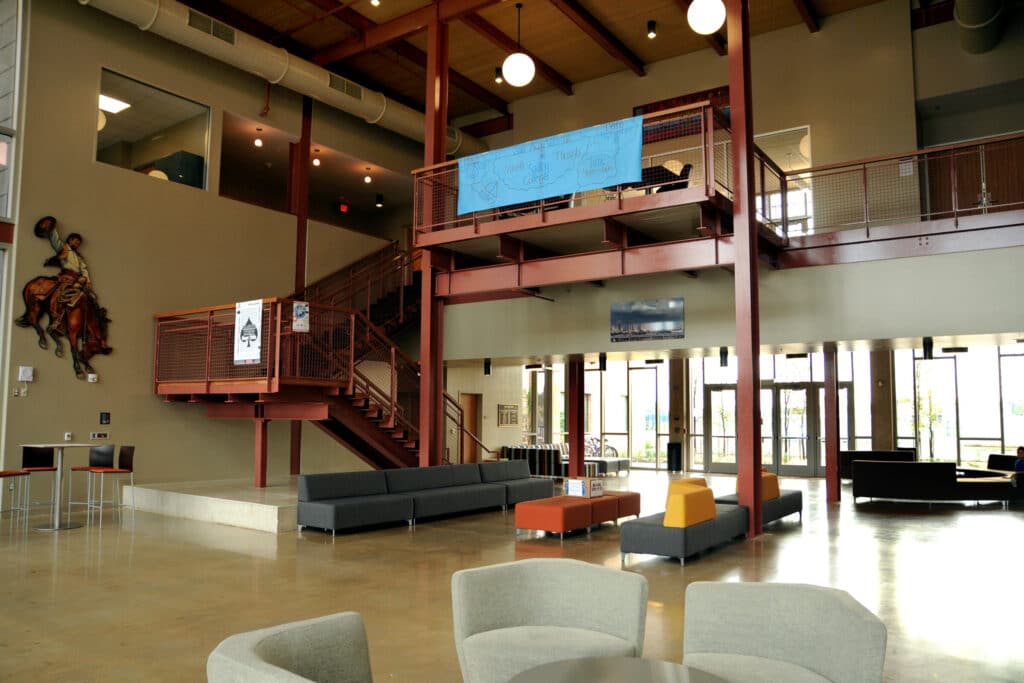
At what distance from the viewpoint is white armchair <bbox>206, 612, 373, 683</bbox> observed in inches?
87.3

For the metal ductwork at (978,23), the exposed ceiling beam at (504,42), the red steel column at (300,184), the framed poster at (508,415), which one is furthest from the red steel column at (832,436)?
the red steel column at (300,184)

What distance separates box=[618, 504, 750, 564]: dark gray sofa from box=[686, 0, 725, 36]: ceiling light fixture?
6.28m

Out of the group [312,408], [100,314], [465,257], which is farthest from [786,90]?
[100,314]

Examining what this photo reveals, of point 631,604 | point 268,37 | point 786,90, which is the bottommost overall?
point 631,604

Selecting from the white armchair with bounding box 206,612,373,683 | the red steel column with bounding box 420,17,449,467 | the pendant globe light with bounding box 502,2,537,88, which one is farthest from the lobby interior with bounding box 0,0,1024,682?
the pendant globe light with bounding box 502,2,537,88

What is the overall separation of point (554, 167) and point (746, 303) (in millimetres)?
3288

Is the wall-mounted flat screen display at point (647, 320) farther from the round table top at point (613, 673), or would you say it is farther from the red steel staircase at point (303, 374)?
the round table top at point (613, 673)

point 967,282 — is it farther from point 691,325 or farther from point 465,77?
point 465,77

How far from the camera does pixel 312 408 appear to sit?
1175 centimetres

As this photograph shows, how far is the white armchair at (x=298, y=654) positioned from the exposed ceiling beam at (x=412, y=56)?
508 inches

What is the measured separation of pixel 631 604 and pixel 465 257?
10312 millimetres

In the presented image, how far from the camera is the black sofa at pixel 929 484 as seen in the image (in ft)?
43.0

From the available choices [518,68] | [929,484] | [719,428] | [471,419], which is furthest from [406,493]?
[719,428]

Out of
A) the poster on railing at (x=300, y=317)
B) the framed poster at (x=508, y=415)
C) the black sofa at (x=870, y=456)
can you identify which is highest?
the poster on railing at (x=300, y=317)
